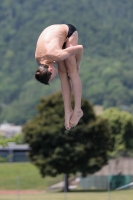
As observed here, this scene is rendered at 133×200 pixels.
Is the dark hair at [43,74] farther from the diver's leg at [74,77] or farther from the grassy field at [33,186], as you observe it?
the grassy field at [33,186]

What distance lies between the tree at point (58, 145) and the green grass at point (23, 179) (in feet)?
11.5

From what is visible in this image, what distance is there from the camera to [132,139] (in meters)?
118

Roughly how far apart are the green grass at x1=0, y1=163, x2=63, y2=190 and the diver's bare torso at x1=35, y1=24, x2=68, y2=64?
3495 cm

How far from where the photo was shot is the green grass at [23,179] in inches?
2724

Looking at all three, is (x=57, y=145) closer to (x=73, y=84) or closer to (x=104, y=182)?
(x=104, y=182)

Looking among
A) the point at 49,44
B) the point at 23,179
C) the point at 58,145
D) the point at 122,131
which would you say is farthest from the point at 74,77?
the point at 122,131

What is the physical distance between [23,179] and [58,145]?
15.7m

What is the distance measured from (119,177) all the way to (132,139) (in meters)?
59.4

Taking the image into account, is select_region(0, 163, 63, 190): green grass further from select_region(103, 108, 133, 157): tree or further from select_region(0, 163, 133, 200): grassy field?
select_region(103, 108, 133, 157): tree

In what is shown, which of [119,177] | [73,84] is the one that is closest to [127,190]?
[119,177]

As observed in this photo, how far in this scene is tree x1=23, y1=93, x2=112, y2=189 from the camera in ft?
206

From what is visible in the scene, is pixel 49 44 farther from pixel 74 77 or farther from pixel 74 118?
pixel 74 118

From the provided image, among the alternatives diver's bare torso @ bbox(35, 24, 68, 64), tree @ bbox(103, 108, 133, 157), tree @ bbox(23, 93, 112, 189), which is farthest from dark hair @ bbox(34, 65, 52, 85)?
tree @ bbox(103, 108, 133, 157)

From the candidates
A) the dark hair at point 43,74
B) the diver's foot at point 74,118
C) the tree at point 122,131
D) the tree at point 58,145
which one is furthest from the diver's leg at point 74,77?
the tree at point 122,131
